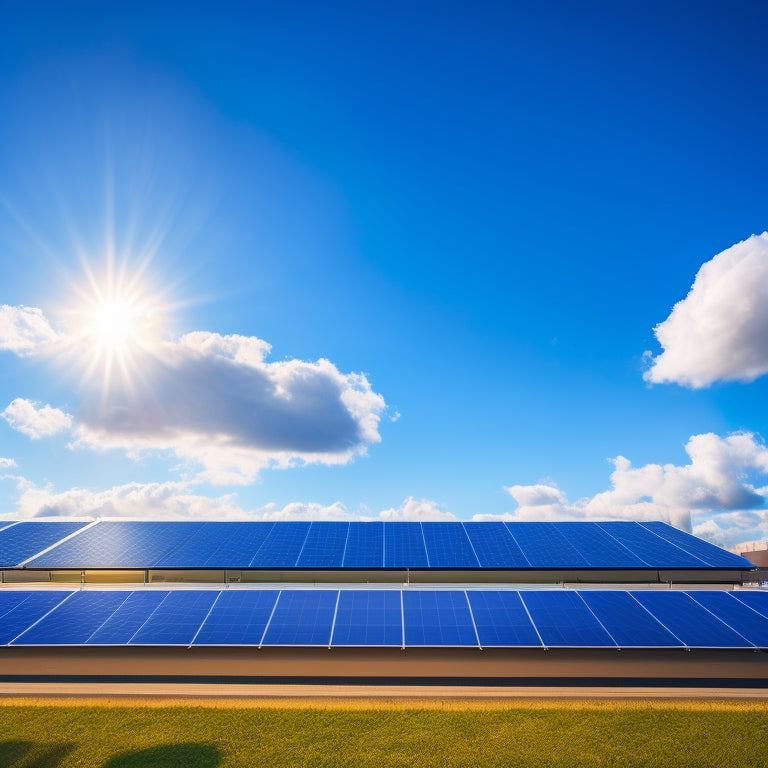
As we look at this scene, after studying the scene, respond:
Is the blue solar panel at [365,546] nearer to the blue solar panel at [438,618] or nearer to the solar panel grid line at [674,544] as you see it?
the blue solar panel at [438,618]

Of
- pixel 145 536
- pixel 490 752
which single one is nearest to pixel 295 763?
pixel 490 752

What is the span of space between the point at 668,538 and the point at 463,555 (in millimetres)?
12902

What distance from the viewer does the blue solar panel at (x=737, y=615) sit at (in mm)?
23562

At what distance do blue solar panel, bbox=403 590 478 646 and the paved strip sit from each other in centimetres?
174

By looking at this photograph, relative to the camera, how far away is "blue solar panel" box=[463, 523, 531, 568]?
28.7 metres

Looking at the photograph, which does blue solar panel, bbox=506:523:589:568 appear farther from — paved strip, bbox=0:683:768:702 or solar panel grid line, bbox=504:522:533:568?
paved strip, bbox=0:683:768:702

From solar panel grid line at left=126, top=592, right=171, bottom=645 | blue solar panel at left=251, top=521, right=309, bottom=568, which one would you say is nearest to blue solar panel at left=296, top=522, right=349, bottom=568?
blue solar panel at left=251, top=521, right=309, bottom=568

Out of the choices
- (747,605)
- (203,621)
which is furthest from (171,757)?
(747,605)

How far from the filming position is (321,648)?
23172 mm

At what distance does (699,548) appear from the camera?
31.2 meters

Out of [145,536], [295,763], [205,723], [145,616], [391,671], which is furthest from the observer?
[145,536]

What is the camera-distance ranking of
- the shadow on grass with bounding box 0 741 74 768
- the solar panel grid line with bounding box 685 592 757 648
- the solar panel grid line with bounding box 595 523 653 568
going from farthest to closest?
1. the solar panel grid line with bounding box 595 523 653 568
2. the solar panel grid line with bounding box 685 592 757 648
3. the shadow on grass with bounding box 0 741 74 768

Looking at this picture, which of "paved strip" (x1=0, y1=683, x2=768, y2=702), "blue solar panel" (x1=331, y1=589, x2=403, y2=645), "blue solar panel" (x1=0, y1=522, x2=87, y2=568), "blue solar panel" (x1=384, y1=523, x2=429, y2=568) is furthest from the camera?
"blue solar panel" (x1=0, y1=522, x2=87, y2=568)

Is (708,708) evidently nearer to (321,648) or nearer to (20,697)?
(321,648)
